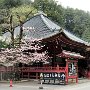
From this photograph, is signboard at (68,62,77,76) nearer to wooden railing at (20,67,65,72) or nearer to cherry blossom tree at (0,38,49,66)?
wooden railing at (20,67,65,72)

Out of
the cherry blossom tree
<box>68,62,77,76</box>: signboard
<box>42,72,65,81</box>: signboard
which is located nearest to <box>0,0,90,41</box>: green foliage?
the cherry blossom tree

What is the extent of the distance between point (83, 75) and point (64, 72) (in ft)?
41.2

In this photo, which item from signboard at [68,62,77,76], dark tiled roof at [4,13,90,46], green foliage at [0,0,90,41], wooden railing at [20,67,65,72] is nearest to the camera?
wooden railing at [20,67,65,72]

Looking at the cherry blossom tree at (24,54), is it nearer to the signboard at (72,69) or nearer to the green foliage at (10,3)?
the signboard at (72,69)

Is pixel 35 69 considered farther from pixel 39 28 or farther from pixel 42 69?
pixel 39 28

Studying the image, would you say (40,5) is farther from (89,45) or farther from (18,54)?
(18,54)

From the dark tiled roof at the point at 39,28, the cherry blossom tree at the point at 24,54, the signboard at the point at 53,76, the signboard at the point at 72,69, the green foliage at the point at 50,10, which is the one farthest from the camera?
the green foliage at the point at 50,10

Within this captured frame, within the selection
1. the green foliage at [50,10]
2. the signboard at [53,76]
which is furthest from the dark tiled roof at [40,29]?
the green foliage at [50,10]

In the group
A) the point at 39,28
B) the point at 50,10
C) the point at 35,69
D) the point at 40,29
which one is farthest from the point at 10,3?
the point at 35,69

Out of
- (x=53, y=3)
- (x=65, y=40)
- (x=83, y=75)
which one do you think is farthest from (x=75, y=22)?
(x=65, y=40)

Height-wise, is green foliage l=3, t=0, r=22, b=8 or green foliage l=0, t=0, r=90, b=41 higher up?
green foliage l=3, t=0, r=22, b=8

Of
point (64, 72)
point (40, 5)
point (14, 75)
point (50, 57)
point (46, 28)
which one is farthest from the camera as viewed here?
point (40, 5)

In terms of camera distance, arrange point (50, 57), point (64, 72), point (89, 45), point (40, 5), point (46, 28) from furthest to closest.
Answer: point (40, 5), point (89, 45), point (46, 28), point (50, 57), point (64, 72)

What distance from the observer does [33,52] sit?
107 feet
